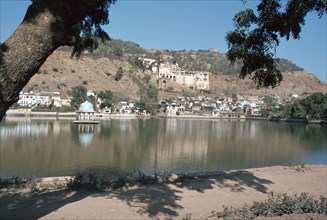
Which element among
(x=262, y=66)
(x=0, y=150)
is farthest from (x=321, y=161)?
(x=0, y=150)

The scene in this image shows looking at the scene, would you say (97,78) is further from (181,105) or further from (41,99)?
(181,105)

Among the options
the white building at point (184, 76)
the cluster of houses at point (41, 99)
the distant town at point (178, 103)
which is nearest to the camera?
the cluster of houses at point (41, 99)

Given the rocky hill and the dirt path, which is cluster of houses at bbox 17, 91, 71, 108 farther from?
the dirt path

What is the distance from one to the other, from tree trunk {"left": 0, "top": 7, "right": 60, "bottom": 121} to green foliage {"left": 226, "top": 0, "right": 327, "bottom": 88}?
4270mm

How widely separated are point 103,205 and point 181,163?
421 inches

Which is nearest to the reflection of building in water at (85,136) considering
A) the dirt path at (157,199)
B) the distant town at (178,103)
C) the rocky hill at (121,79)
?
the distant town at (178,103)

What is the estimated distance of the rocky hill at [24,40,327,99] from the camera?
91562 mm

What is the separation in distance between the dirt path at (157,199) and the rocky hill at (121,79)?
48544 millimetres

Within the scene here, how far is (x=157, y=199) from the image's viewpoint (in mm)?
7168

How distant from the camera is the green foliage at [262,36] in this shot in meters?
6.62

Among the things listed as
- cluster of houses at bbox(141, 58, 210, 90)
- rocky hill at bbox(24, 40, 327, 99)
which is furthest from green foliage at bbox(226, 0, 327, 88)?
cluster of houses at bbox(141, 58, 210, 90)

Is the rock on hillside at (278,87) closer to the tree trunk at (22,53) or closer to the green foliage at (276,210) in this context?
the green foliage at (276,210)

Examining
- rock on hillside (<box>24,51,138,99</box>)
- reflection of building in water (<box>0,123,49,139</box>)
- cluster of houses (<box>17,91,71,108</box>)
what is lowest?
reflection of building in water (<box>0,123,49,139</box>)

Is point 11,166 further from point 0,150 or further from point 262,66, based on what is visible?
point 262,66
